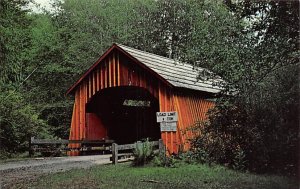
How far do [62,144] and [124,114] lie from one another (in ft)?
18.3

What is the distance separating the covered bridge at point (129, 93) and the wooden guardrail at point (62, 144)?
0.49m

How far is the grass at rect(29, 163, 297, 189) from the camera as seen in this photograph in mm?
9609

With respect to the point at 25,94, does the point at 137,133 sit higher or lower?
lower

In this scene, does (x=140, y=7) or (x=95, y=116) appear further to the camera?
(x=140, y=7)

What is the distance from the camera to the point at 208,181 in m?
10.2

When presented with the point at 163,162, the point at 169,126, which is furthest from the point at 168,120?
the point at 163,162

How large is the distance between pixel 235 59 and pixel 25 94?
71.6 ft

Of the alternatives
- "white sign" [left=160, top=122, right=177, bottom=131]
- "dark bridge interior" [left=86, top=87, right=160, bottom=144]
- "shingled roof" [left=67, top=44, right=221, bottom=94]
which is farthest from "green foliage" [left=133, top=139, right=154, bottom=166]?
"dark bridge interior" [left=86, top=87, right=160, bottom=144]

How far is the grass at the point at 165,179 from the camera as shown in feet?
31.5

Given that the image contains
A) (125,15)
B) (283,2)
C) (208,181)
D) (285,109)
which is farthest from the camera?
(125,15)

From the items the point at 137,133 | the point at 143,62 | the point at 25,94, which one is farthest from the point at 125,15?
the point at 143,62

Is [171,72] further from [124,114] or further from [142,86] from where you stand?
[124,114]

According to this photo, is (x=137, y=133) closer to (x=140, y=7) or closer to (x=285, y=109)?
(x=285, y=109)

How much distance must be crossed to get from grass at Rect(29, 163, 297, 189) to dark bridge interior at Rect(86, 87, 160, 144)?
916 centimetres
